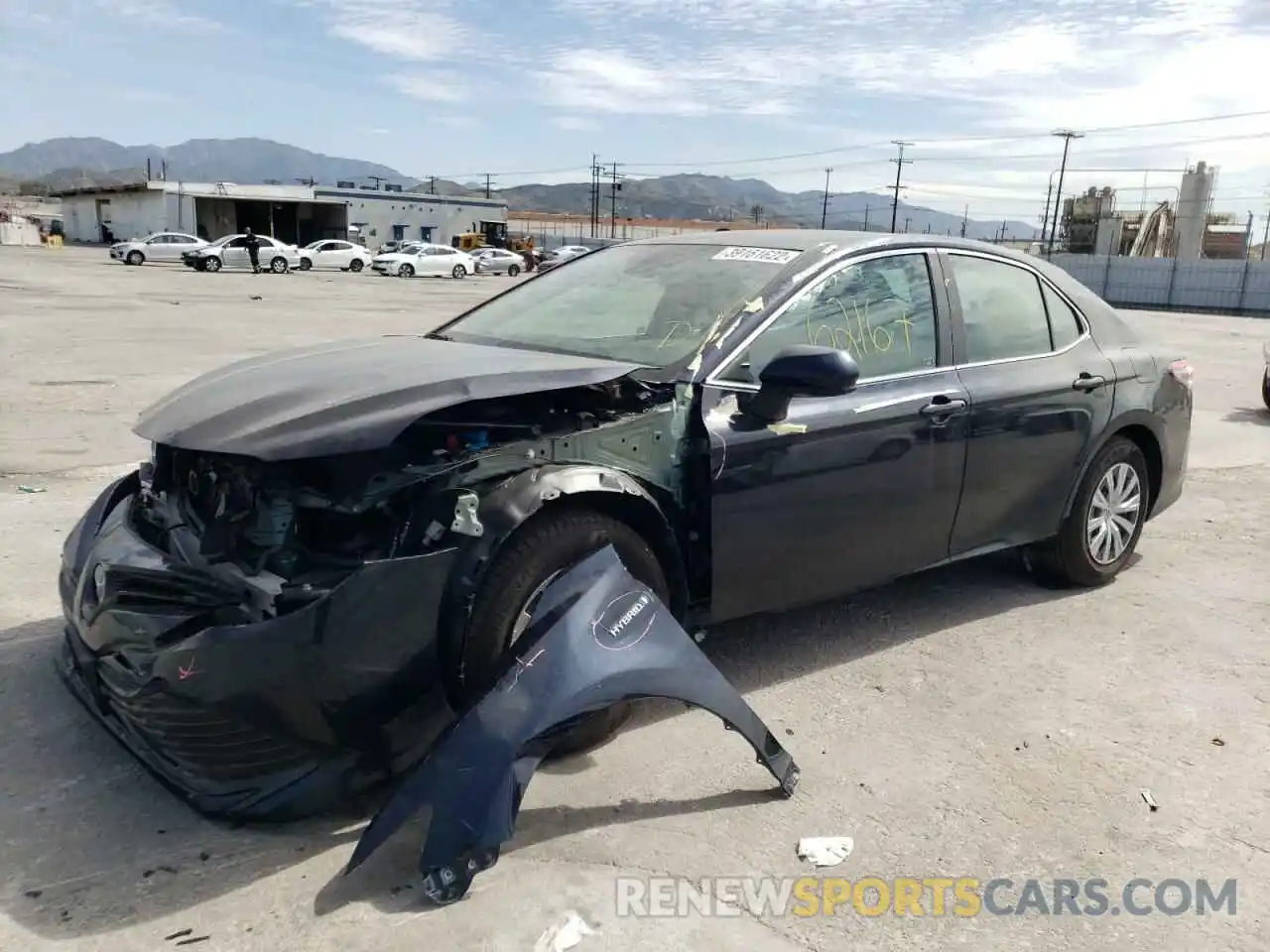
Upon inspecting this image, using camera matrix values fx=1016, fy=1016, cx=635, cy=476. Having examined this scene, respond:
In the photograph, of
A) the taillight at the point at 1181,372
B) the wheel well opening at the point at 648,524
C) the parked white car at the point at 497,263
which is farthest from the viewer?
the parked white car at the point at 497,263

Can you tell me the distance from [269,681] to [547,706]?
72 centimetres

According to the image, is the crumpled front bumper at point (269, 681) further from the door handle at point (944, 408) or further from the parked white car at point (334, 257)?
the parked white car at point (334, 257)

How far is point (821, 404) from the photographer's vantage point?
3.73 meters

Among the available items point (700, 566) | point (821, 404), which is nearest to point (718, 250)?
point (821, 404)

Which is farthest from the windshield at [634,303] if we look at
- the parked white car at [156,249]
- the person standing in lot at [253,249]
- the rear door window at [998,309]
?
the parked white car at [156,249]

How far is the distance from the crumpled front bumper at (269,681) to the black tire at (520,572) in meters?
0.11

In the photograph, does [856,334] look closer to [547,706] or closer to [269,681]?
[547,706]

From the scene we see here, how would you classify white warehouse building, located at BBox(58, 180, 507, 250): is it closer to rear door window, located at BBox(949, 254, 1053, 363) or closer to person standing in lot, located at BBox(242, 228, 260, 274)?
person standing in lot, located at BBox(242, 228, 260, 274)

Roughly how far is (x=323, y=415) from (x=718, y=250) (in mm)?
2071

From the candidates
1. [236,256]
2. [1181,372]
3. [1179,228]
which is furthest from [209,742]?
[1179,228]

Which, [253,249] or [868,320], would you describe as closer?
[868,320]

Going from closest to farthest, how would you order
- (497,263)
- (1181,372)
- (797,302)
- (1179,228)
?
(797,302) → (1181,372) → (497,263) → (1179,228)

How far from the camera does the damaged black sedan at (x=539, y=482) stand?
8.99 feet

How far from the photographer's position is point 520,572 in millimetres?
2959
